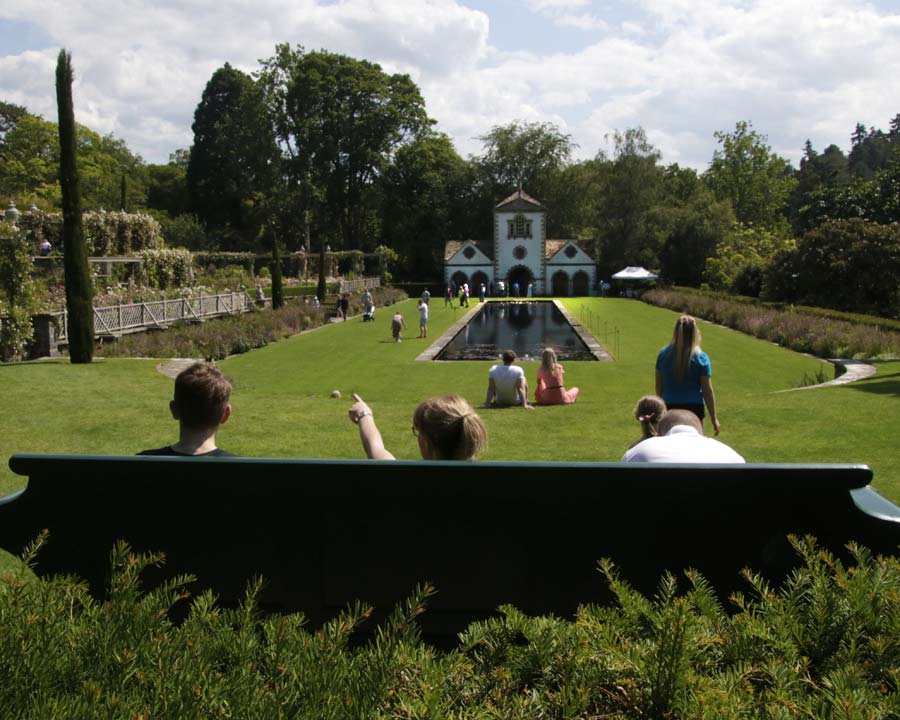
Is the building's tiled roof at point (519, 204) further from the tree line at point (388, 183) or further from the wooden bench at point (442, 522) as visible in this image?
the wooden bench at point (442, 522)

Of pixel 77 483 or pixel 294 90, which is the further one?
pixel 294 90

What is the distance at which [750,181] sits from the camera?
255ft

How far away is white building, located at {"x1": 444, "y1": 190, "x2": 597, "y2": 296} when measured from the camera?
7100 cm

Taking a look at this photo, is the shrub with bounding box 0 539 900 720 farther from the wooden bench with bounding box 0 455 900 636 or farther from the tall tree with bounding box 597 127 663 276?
the tall tree with bounding box 597 127 663 276

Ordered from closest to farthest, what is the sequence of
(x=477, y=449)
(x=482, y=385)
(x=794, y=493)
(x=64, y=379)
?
(x=794, y=493) < (x=477, y=449) < (x=64, y=379) < (x=482, y=385)

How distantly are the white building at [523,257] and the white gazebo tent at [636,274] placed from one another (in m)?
5.69

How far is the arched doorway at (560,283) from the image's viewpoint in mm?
72438

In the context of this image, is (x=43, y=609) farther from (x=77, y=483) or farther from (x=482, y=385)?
(x=482, y=385)

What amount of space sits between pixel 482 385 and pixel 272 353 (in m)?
8.93

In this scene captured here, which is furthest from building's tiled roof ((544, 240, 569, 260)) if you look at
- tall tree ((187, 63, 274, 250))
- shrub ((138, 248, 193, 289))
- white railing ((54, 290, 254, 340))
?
white railing ((54, 290, 254, 340))

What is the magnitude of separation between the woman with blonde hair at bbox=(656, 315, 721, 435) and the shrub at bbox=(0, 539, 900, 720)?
4.59 meters

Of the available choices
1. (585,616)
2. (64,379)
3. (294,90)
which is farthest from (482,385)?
(294,90)

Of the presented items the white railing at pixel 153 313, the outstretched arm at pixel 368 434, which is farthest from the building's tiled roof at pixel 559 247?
the outstretched arm at pixel 368 434

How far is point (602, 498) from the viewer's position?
2.90 m
